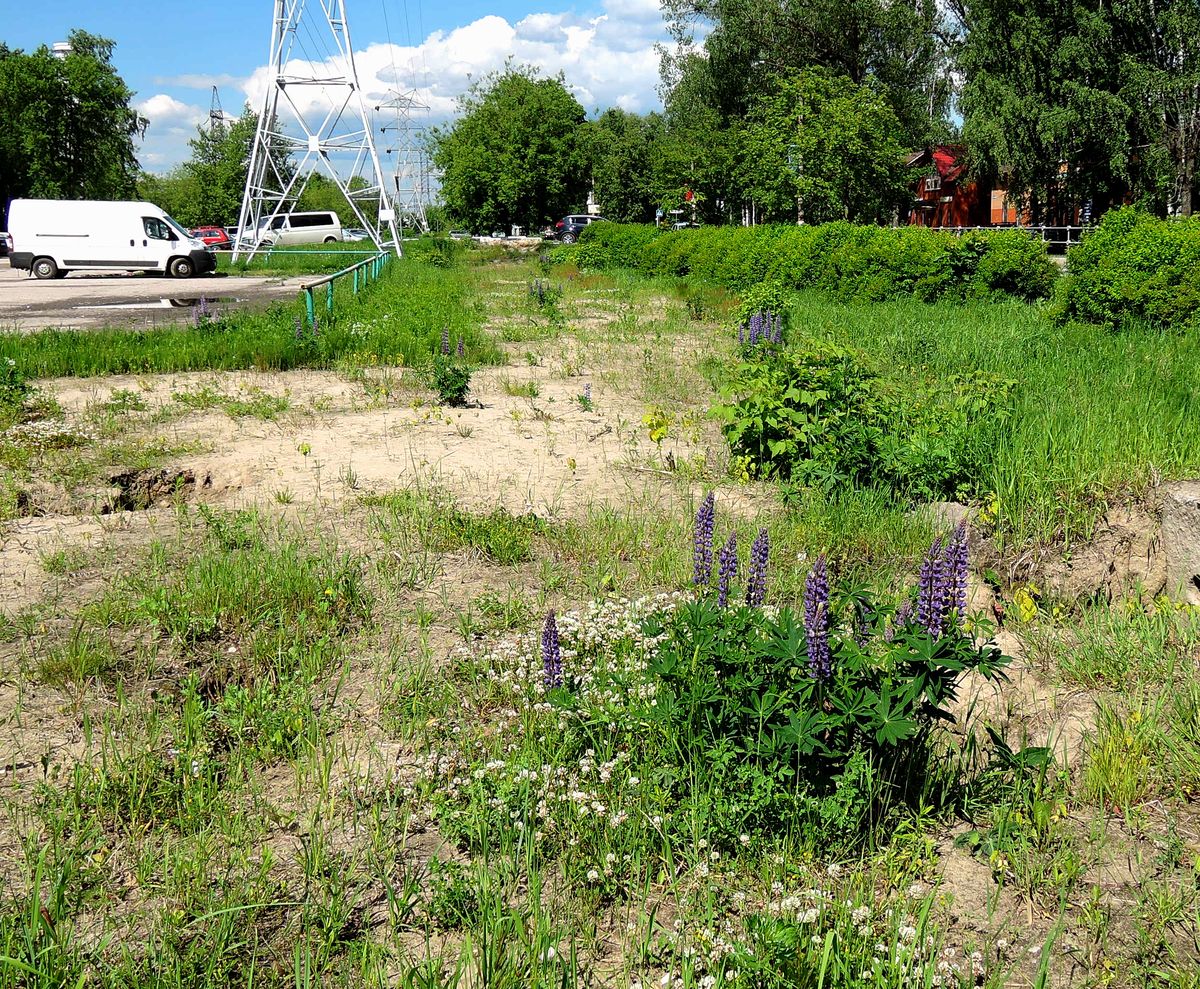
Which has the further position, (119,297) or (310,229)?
(310,229)

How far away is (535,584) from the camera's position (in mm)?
5066

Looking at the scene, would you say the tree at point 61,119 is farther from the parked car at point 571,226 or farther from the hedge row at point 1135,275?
the hedge row at point 1135,275

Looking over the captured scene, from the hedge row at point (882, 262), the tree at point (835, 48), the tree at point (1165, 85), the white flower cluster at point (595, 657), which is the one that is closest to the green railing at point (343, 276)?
the hedge row at point (882, 262)

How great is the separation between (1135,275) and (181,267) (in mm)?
29384

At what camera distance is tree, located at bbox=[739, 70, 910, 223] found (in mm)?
27797

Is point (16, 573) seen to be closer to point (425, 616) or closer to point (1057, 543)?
point (425, 616)

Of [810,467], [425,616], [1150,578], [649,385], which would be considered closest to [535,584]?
[425,616]

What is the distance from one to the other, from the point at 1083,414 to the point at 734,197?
35.4 m

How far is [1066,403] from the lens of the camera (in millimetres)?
6980

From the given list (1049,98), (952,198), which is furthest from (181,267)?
(952,198)

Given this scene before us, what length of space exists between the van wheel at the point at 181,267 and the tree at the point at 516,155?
21.4 metres

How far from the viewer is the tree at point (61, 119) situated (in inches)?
2165

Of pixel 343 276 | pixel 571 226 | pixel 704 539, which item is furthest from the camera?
pixel 571 226

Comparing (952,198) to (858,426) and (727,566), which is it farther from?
(727,566)
